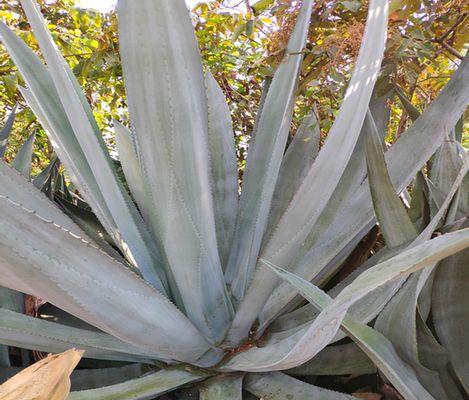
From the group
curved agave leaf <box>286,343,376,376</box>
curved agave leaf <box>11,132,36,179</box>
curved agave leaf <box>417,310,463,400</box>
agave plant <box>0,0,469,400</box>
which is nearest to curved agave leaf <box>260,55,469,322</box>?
agave plant <box>0,0,469,400</box>

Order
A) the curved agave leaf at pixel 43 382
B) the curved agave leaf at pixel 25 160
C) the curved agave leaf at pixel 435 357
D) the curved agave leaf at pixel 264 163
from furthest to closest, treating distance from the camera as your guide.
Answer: the curved agave leaf at pixel 25 160 → the curved agave leaf at pixel 264 163 → the curved agave leaf at pixel 435 357 → the curved agave leaf at pixel 43 382

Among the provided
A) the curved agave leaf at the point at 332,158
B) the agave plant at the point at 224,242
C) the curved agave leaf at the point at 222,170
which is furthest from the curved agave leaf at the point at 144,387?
the curved agave leaf at the point at 222,170

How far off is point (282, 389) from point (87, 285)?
0.33 metres

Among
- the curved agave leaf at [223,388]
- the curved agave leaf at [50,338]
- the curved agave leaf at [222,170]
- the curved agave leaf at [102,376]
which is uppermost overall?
the curved agave leaf at [222,170]

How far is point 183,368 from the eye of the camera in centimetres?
84

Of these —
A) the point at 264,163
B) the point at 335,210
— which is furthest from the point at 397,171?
the point at 264,163

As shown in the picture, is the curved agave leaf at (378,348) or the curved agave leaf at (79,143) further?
the curved agave leaf at (79,143)

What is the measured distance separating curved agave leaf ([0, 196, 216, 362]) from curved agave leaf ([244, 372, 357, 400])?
0.09 m

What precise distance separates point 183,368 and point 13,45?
698 millimetres

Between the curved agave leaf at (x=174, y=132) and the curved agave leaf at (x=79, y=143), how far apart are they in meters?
0.09

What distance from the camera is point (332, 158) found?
841 millimetres

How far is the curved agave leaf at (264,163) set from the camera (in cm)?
94

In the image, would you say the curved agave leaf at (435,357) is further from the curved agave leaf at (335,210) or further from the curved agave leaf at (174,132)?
the curved agave leaf at (174,132)

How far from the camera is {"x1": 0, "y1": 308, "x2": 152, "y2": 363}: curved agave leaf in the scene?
0.80 meters
